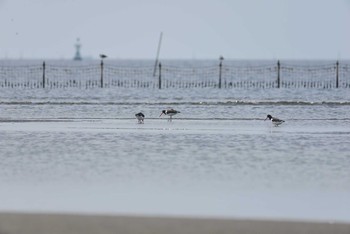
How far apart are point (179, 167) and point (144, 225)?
6730 millimetres

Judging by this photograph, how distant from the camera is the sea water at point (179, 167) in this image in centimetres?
1178

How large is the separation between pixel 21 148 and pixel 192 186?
298 inches

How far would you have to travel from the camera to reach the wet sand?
9.48 metres

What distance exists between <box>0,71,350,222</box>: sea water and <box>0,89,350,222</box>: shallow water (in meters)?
0.02

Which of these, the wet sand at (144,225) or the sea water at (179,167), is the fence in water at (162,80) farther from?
the wet sand at (144,225)

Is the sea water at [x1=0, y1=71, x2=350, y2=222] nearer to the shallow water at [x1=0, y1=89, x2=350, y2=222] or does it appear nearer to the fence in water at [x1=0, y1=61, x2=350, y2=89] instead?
the shallow water at [x1=0, y1=89, x2=350, y2=222]

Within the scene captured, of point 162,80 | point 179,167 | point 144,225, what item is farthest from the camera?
point 162,80

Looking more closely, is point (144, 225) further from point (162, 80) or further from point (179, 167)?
point (162, 80)

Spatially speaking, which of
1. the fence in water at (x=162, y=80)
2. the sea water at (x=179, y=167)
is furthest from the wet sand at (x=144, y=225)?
the fence in water at (x=162, y=80)

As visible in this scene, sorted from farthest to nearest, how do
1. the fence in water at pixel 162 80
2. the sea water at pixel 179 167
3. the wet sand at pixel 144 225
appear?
the fence in water at pixel 162 80 → the sea water at pixel 179 167 → the wet sand at pixel 144 225

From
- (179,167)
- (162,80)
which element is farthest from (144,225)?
(162,80)

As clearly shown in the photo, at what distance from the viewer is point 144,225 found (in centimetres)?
987

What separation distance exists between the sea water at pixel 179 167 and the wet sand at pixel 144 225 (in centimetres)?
67

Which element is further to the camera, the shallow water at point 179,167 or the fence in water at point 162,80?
the fence in water at point 162,80
